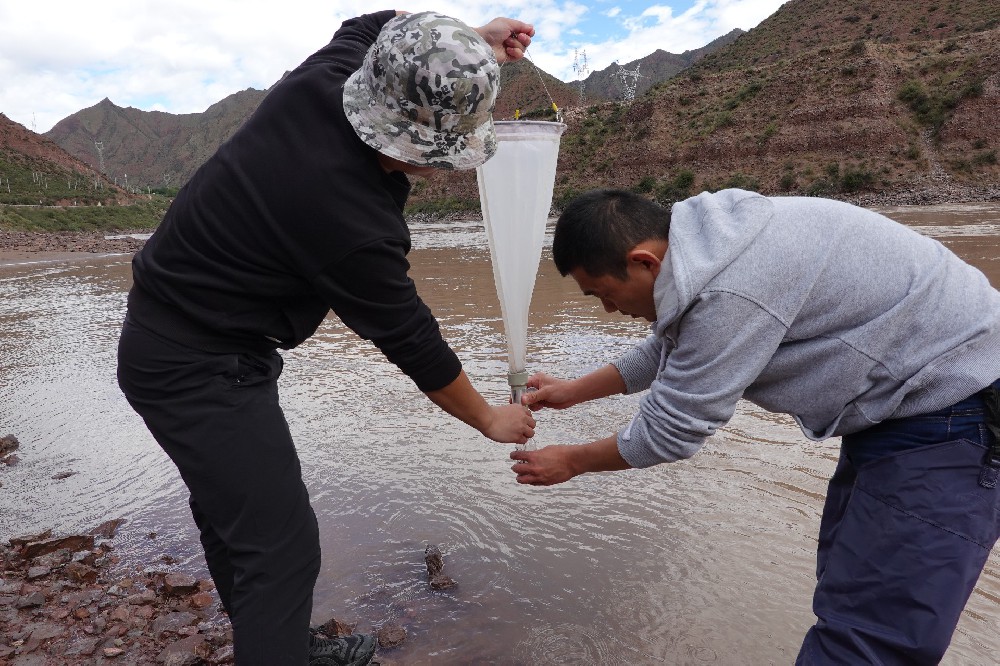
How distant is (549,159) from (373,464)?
2.31m

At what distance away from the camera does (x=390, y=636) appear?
2.36 meters

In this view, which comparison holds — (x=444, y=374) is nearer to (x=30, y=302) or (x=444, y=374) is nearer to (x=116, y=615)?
(x=116, y=615)

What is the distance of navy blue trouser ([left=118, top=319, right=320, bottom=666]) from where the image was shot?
1.58 meters

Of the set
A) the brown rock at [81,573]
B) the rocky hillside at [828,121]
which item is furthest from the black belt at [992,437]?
the rocky hillside at [828,121]

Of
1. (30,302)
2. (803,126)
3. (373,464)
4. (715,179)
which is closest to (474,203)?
(715,179)

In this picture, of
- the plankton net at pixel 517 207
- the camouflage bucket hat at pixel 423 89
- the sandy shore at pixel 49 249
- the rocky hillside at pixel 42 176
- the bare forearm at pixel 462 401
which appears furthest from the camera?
the rocky hillside at pixel 42 176

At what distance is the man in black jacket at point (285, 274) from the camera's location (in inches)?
55.6

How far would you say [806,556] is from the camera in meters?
2.74

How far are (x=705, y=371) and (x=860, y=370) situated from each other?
352 millimetres

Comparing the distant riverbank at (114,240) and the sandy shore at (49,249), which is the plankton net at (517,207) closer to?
the sandy shore at (49,249)

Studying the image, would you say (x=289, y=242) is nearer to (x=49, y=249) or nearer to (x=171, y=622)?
(x=171, y=622)

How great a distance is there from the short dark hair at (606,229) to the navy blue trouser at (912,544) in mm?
722

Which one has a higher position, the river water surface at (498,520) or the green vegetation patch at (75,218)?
the green vegetation patch at (75,218)

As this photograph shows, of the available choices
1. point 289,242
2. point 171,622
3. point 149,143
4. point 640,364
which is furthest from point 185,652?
point 149,143
